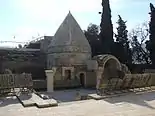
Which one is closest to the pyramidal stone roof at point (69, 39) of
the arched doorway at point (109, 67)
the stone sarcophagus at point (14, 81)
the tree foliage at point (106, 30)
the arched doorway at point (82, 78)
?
the arched doorway at point (82, 78)

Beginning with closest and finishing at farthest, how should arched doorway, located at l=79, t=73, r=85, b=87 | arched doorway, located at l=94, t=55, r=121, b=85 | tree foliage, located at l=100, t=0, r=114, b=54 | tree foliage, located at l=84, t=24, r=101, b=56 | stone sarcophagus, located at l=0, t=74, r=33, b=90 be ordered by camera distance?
stone sarcophagus, located at l=0, t=74, r=33, b=90
arched doorway, located at l=94, t=55, r=121, b=85
arched doorway, located at l=79, t=73, r=85, b=87
tree foliage, located at l=100, t=0, r=114, b=54
tree foliage, located at l=84, t=24, r=101, b=56

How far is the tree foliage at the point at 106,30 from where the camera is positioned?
3447 cm

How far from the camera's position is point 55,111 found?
998 cm

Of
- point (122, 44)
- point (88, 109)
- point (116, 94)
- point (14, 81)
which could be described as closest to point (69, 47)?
point (122, 44)

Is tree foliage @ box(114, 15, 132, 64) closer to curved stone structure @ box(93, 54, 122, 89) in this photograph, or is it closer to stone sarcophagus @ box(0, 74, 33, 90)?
curved stone structure @ box(93, 54, 122, 89)

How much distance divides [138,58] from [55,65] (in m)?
18.6

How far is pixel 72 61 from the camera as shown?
93.0ft

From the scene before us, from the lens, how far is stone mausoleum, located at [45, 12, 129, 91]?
87.2 ft

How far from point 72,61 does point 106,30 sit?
8.72 meters

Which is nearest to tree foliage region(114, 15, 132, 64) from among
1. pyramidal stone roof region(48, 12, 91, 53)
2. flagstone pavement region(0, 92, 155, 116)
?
pyramidal stone roof region(48, 12, 91, 53)

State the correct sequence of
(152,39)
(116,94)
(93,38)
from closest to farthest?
1. (116,94)
2. (152,39)
3. (93,38)

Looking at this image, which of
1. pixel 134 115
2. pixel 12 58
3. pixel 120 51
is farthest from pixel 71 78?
pixel 134 115

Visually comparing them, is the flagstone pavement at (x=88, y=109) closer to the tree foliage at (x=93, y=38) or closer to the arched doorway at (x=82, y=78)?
the arched doorway at (x=82, y=78)

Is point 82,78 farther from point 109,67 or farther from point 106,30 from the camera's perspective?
point 106,30
